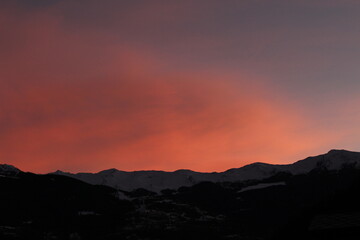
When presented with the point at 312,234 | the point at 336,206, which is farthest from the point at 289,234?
the point at 312,234

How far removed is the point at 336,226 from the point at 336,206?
7311 inches

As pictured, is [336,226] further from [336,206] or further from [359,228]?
[336,206]

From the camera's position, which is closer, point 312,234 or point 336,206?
point 312,234

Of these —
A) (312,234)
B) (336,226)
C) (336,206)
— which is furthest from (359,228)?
(336,206)

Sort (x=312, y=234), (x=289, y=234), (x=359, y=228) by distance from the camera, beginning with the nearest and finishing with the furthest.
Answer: (x=359, y=228), (x=312, y=234), (x=289, y=234)

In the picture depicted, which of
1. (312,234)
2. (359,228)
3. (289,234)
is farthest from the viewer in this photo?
(289,234)

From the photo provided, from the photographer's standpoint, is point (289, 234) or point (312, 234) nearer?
point (312, 234)

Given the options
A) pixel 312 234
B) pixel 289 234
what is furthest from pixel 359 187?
pixel 312 234

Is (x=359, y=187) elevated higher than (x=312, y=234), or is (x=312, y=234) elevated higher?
(x=359, y=187)

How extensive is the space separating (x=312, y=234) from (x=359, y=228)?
9.13ft

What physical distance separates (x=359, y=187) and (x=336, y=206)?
13614 mm

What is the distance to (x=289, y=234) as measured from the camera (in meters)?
187

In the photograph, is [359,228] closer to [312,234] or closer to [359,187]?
[312,234]

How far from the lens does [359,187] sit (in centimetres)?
19775
